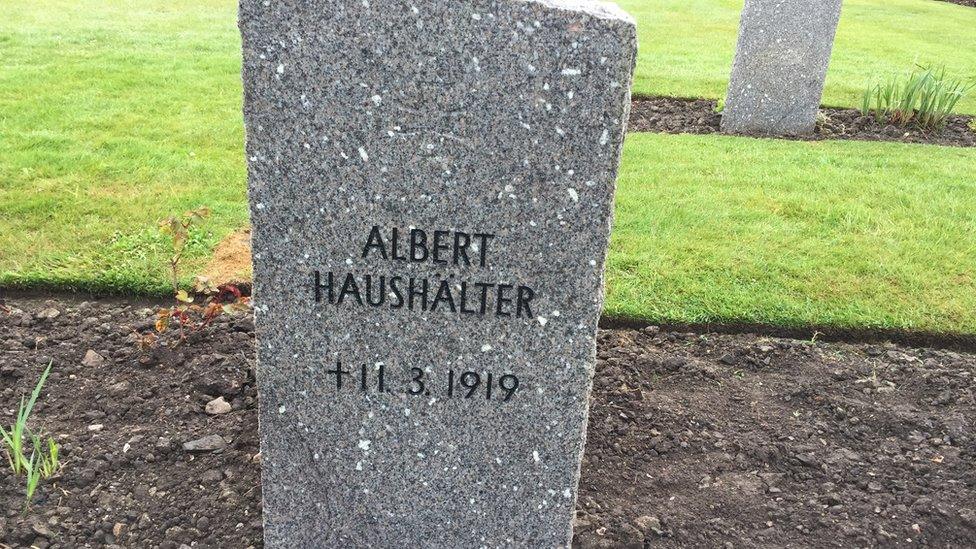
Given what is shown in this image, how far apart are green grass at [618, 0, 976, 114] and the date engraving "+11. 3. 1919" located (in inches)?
255

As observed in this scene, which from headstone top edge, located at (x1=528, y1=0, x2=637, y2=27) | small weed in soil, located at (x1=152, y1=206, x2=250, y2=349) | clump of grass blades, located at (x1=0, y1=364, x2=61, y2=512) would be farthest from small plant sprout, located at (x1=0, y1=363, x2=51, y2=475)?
headstone top edge, located at (x1=528, y1=0, x2=637, y2=27)

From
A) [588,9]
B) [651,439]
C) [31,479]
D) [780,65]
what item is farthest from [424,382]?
[780,65]

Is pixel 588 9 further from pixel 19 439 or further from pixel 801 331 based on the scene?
pixel 801 331

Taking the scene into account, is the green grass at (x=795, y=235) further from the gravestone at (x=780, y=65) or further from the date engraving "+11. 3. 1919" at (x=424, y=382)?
the date engraving "+11. 3. 1919" at (x=424, y=382)

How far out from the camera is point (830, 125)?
7.40 metres

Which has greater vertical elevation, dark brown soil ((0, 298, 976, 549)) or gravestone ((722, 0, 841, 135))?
gravestone ((722, 0, 841, 135))

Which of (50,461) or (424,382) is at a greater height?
(424,382)

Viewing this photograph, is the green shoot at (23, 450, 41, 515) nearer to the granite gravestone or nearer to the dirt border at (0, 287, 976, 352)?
the granite gravestone

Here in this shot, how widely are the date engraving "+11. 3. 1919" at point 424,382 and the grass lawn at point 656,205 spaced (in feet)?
5.89

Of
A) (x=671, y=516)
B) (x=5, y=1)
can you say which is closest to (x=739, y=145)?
(x=671, y=516)

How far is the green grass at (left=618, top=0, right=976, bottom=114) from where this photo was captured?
28.6 feet

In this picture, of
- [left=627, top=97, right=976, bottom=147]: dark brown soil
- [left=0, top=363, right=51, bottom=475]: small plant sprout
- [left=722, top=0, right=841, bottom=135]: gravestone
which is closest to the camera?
[left=0, top=363, right=51, bottom=475]: small plant sprout

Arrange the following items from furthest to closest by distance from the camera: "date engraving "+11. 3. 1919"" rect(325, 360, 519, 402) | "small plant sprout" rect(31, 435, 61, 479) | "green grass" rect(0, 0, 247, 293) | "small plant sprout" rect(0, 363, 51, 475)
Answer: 1. "green grass" rect(0, 0, 247, 293)
2. "small plant sprout" rect(31, 435, 61, 479)
3. "small plant sprout" rect(0, 363, 51, 475)
4. "date engraving "+11. 3. 1919"" rect(325, 360, 519, 402)

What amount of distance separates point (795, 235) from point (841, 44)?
25.0 ft
